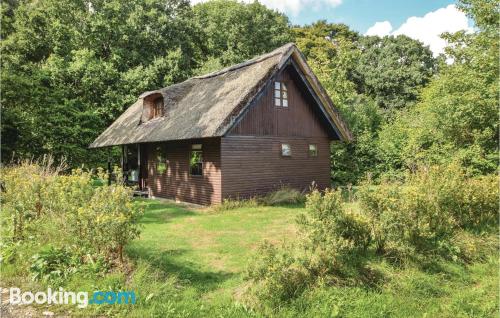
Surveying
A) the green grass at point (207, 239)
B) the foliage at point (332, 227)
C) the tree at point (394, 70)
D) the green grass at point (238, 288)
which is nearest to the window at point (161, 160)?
the green grass at point (207, 239)

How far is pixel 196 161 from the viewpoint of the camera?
15.0 m

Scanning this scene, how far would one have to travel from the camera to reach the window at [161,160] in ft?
A: 56.1

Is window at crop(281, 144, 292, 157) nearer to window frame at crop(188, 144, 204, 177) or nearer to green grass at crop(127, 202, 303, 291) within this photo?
green grass at crop(127, 202, 303, 291)

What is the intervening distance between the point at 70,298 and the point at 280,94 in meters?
12.5

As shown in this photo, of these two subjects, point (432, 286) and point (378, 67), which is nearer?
point (432, 286)

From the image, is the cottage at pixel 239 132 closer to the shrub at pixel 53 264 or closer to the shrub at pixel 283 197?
the shrub at pixel 283 197

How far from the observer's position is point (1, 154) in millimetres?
20641

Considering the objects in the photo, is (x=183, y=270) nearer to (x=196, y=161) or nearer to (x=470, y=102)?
(x=196, y=161)

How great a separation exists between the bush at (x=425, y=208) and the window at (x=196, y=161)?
8.86 metres

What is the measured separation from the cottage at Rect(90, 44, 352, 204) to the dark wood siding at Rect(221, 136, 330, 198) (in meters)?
0.04

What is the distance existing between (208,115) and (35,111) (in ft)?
53.6

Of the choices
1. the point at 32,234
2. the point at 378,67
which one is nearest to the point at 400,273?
the point at 32,234

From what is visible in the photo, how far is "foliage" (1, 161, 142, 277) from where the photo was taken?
5441mm

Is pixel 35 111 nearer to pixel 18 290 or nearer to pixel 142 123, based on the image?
pixel 142 123
